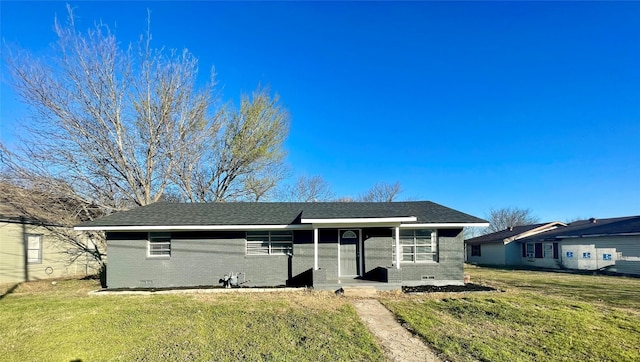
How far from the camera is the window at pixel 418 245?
561 inches

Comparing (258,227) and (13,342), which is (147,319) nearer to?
(13,342)

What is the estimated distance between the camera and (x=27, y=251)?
16547mm

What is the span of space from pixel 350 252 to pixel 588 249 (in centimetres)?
1902

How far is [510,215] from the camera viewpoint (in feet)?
218

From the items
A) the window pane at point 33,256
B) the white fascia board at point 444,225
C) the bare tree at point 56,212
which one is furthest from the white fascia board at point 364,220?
the window pane at point 33,256

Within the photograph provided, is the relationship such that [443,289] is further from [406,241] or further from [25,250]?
[25,250]

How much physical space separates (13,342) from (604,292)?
1745 centimetres

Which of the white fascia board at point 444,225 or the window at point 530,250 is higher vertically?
the white fascia board at point 444,225

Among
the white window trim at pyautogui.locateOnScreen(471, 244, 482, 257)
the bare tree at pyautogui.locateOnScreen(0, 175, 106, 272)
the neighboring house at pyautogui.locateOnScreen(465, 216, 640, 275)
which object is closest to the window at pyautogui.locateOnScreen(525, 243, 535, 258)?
the neighboring house at pyautogui.locateOnScreen(465, 216, 640, 275)

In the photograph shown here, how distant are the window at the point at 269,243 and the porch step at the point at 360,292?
322cm

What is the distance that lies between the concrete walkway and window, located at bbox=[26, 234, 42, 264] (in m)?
16.4

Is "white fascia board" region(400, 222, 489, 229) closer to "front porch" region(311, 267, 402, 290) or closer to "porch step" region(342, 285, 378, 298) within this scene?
"front porch" region(311, 267, 402, 290)

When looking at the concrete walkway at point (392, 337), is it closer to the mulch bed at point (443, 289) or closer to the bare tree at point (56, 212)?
the mulch bed at point (443, 289)

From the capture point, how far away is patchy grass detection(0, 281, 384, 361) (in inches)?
230
